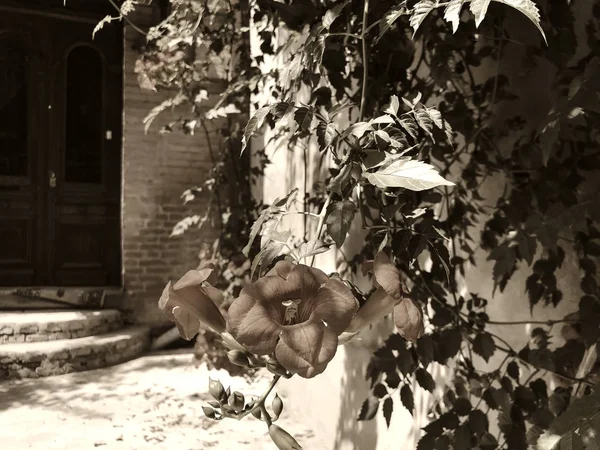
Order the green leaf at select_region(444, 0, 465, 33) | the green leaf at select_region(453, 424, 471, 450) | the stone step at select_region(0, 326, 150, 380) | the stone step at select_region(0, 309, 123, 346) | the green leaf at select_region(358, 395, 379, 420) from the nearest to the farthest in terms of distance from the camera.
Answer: the green leaf at select_region(444, 0, 465, 33)
the green leaf at select_region(453, 424, 471, 450)
the green leaf at select_region(358, 395, 379, 420)
the stone step at select_region(0, 326, 150, 380)
the stone step at select_region(0, 309, 123, 346)

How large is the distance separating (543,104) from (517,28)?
0.79ft

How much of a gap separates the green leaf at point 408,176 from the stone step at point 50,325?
4746mm

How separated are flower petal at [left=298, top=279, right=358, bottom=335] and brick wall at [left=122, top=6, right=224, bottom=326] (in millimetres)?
5167

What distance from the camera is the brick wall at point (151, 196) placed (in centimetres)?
548

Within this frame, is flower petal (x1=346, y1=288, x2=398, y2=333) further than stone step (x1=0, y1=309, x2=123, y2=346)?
No

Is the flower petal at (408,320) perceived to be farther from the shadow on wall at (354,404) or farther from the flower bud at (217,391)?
the shadow on wall at (354,404)

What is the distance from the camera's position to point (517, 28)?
147cm

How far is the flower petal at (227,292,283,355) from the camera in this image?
0.45 m

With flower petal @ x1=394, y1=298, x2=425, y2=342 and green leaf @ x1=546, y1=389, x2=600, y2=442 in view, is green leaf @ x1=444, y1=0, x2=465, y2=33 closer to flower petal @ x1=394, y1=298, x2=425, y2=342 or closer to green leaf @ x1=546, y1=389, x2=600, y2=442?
flower petal @ x1=394, y1=298, x2=425, y2=342

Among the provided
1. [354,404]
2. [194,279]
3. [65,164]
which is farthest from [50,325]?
[194,279]

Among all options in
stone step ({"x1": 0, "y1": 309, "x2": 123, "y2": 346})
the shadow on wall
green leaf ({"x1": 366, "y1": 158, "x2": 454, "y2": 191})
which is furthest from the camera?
stone step ({"x1": 0, "y1": 309, "x2": 123, "y2": 346})

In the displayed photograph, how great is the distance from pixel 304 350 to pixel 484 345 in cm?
94

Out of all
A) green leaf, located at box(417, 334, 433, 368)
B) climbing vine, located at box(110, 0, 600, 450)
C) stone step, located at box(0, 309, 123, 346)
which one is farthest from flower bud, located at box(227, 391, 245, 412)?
stone step, located at box(0, 309, 123, 346)

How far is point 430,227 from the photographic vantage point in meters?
0.68
